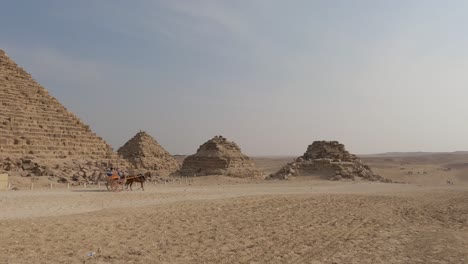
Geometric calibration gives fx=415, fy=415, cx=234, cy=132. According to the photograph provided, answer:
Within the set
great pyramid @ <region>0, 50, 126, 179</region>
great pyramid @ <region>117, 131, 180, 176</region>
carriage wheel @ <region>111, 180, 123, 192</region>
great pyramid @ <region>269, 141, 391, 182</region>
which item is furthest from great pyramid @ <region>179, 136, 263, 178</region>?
carriage wheel @ <region>111, 180, 123, 192</region>

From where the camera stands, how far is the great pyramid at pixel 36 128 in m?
22.6

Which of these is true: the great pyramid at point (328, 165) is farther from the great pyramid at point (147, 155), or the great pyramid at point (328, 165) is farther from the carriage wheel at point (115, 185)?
the carriage wheel at point (115, 185)

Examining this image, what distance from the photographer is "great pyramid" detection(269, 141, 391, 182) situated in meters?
34.0

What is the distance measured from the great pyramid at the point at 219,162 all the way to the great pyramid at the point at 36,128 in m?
10.9

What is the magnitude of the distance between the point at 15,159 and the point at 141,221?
14.3 meters

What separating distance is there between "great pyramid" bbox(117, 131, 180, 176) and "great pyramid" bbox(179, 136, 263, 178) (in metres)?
3.68

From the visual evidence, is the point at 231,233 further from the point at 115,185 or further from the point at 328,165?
the point at 328,165

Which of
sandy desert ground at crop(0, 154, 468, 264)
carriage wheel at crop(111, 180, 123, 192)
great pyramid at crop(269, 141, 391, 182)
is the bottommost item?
sandy desert ground at crop(0, 154, 468, 264)

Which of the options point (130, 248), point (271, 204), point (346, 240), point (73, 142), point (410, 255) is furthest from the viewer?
point (73, 142)

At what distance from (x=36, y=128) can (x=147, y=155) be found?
62.0ft

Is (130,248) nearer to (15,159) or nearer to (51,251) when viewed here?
(51,251)

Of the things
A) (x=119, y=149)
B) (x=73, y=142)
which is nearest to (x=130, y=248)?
(x=73, y=142)

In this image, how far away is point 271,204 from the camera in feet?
46.3

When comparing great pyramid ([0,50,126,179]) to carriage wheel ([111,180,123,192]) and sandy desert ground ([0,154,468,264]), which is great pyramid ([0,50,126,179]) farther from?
sandy desert ground ([0,154,468,264])
